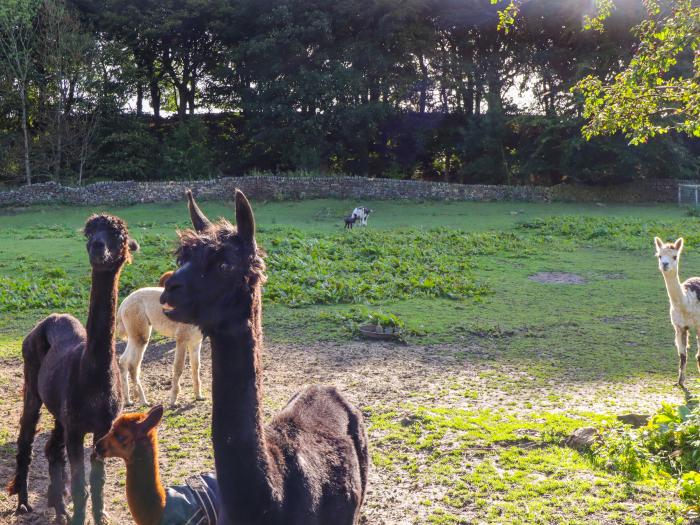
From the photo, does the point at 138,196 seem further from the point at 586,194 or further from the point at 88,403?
the point at 88,403

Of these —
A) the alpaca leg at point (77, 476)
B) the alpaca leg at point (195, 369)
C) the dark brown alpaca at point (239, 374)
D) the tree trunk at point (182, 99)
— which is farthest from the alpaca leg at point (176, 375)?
the tree trunk at point (182, 99)

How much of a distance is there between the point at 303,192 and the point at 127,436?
27615 mm

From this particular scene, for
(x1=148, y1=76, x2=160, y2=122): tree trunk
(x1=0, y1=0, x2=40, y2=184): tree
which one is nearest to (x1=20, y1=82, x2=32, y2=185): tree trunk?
(x1=0, y1=0, x2=40, y2=184): tree

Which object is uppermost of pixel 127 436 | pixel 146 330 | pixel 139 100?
pixel 139 100

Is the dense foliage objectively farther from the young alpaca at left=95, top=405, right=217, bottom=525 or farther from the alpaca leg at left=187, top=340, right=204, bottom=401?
the alpaca leg at left=187, top=340, right=204, bottom=401

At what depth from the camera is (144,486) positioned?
10.5 ft

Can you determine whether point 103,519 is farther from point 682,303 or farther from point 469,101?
point 469,101

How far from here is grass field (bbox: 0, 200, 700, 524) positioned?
16.6 ft

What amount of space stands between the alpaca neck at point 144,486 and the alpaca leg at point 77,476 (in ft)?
4.82

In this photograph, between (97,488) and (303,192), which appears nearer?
(97,488)

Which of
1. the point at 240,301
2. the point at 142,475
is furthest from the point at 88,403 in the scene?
the point at 240,301

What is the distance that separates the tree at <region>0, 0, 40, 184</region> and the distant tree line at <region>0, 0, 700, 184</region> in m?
0.11

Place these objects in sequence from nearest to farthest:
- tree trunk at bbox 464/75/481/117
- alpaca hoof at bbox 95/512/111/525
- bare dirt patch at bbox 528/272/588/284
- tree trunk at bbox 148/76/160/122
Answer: alpaca hoof at bbox 95/512/111/525, bare dirt patch at bbox 528/272/588/284, tree trunk at bbox 464/75/481/117, tree trunk at bbox 148/76/160/122

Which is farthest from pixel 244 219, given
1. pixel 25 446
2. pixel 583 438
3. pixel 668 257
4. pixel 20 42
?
pixel 20 42
